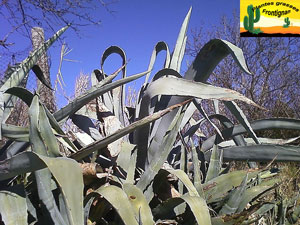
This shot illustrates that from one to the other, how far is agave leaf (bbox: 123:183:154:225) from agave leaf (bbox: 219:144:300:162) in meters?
0.67

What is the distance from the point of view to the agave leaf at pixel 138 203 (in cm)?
119

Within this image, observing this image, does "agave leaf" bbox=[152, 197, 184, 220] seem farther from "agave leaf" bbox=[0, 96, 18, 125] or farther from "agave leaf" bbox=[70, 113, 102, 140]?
"agave leaf" bbox=[0, 96, 18, 125]

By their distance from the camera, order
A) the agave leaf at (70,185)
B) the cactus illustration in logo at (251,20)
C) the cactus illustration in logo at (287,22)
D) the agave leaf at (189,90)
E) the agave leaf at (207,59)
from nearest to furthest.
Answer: the agave leaf at (70,185) → the agave leaf at (189,90) → the agave leaf at (207,59) → the cactus illustration in logo at (251,20) → the cactus illustration in logo at (287,22)

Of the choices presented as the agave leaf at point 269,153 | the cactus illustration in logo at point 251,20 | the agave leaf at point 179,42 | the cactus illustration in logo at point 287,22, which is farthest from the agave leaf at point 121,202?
the cactus illustration in logo at point 287,22

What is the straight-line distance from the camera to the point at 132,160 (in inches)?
58.7

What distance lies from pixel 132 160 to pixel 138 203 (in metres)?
0.28

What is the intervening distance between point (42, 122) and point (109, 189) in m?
0.31

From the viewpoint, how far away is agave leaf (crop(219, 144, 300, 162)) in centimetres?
169

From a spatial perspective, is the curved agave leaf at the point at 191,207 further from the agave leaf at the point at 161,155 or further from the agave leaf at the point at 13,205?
the agave leaf at the point at 13,205

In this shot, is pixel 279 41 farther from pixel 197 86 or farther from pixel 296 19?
pixel 197 86

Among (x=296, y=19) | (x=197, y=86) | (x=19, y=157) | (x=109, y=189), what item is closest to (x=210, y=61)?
(x=197, y=86)

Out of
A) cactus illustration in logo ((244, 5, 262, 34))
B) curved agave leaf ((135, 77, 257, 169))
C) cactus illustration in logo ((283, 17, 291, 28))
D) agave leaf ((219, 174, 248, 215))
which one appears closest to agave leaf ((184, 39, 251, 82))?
curved agave leaf ((135, 77, 257, 169))

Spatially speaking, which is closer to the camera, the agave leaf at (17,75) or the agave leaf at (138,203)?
the agave leaf at (138,203)

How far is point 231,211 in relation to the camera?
1521 millimetres
